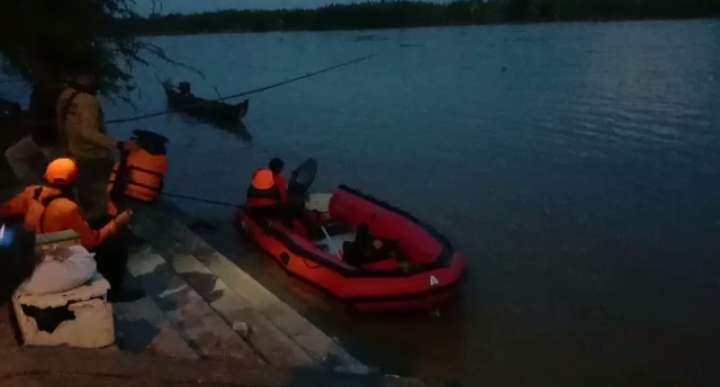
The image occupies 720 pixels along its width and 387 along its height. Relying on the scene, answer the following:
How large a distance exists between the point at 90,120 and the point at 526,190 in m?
9.61

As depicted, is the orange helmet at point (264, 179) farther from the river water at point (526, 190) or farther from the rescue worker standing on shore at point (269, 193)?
the river water at point (526, 190)

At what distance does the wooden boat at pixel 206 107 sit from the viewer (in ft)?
79.3

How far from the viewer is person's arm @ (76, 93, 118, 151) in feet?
21.4

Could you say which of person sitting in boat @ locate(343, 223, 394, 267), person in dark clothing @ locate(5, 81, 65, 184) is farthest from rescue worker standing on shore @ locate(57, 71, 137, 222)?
person sitting in boat @ locate(343, 223, 394, 267)

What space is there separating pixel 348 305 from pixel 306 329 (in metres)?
2.18

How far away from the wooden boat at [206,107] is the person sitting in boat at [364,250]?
15461 millimetres

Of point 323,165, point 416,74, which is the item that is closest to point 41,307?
point 323,165

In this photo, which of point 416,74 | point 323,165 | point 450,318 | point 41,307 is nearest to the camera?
point 41,307

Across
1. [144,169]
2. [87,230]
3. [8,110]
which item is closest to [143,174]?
[144,169]

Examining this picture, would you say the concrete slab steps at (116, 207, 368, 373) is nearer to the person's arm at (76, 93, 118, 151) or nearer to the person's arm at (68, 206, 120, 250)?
the person's arm at (68, 206, 120, 250)

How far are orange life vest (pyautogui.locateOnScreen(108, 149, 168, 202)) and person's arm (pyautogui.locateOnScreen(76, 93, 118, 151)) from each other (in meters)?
2.79

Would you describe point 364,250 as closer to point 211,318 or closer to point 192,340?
point 211,318

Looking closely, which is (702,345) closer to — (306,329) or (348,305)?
(348,305)

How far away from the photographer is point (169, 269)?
279 inches
